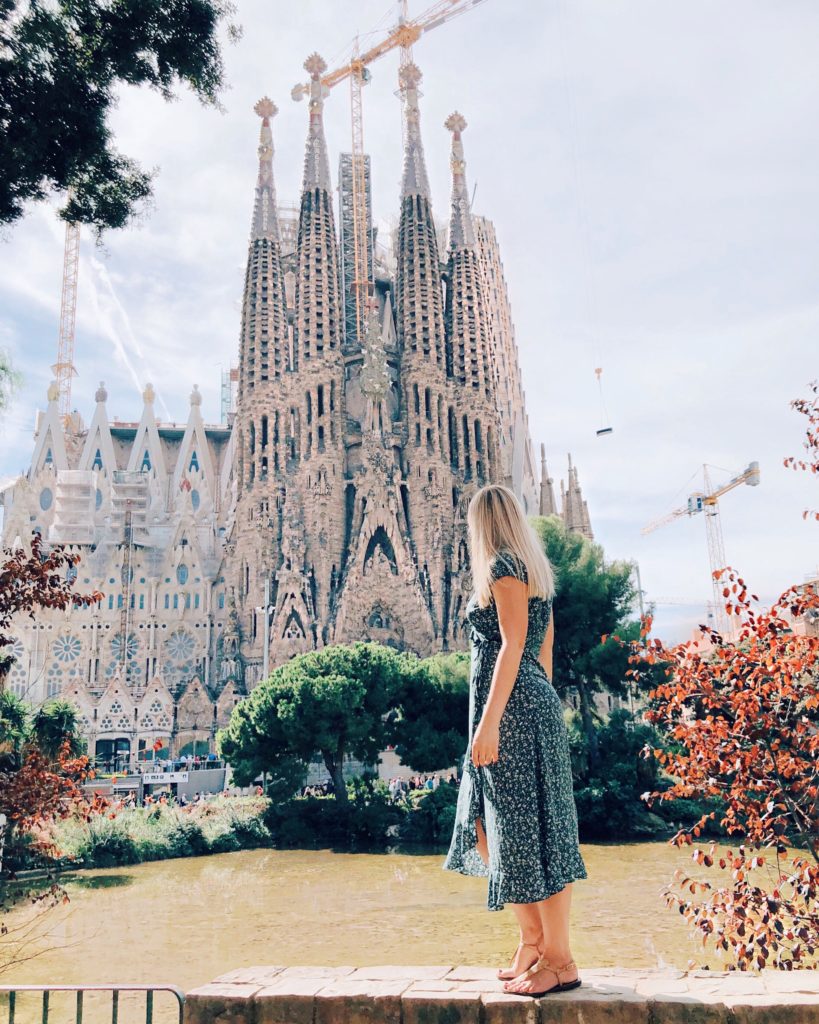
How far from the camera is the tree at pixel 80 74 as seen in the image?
6781 millimetres

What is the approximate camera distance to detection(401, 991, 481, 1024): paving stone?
339cm

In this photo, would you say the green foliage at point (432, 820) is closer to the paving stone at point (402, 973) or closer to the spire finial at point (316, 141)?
the paving stone at point (402, 973)

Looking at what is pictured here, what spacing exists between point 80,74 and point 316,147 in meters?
46.3

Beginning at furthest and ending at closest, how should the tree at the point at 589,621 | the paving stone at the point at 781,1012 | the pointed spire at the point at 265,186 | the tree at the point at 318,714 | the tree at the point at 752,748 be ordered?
the pointed spire at the point at 265,186, the tree at the point at 589,621, the tree at the point at 318,714, the tree at the point at 752,748, the paving stone at the point at 781,1012

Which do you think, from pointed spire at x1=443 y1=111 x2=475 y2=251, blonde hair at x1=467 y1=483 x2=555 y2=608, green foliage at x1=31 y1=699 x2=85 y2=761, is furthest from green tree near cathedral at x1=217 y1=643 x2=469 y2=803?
pointed spire at x1=443 y1=111 x2=475 y2=251

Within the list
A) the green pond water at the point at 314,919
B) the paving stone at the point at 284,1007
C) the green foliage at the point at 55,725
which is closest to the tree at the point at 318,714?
the green pond water at the point at 314,919

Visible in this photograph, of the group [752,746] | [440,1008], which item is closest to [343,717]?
[752,746]

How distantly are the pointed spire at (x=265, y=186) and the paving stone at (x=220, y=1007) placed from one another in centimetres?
4777

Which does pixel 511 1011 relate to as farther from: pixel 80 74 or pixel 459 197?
pixel 459 197

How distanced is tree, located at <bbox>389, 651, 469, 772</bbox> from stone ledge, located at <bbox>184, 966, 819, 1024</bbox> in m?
22.3

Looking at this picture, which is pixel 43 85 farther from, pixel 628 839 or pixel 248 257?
pixel 248 257

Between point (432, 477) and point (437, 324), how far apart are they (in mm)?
8745

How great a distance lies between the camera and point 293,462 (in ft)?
151

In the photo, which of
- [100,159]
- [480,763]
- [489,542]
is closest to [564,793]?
[480,763]
